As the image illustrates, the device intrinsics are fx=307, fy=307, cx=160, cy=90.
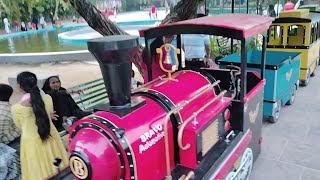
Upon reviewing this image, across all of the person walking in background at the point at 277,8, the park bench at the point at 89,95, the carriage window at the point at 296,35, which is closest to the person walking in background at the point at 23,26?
the person walking in background at the point at 277,8

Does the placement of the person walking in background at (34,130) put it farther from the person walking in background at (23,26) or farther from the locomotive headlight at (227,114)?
the person walking in background at (23,26)

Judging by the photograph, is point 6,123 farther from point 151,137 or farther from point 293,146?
point 293,146

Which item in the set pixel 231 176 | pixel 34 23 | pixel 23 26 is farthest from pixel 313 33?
pixel 34 23

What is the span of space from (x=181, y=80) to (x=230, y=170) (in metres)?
0.94

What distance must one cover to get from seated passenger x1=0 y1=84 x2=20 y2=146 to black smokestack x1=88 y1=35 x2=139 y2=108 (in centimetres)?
179

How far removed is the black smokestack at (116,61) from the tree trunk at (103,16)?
3268mm

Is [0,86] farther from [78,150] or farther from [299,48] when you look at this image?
[299,48]

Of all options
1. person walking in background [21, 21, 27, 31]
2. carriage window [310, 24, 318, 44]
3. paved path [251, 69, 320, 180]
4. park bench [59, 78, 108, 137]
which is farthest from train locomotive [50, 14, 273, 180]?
person walking in background [21, 21, 27, 31]

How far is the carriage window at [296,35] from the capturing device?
6.76 m

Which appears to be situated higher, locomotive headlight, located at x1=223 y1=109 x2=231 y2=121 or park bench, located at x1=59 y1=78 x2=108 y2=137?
locomotive headlight, located at x1=223 y1=109 x2=231 y2=121

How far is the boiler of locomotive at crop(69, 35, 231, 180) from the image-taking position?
1.93 metres

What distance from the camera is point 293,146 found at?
13.9 ft

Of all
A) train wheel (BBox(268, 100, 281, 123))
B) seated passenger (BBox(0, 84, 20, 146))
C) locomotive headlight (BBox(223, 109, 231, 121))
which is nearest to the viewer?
locomotive headlight (BBox(223, 109, 231, 121))

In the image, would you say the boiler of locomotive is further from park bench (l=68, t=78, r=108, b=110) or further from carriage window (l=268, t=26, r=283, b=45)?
carriage window (l=268, t=26, r=283, b=45)
